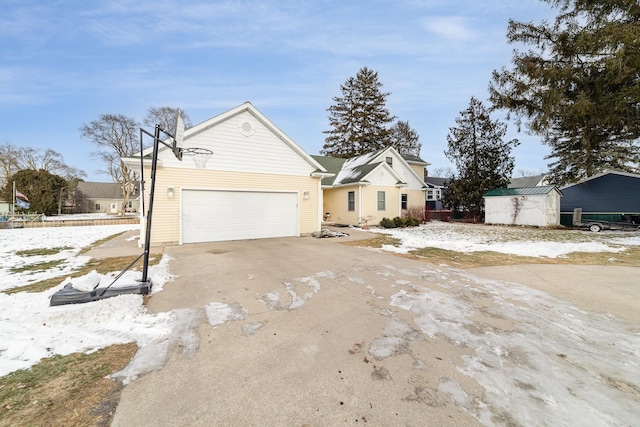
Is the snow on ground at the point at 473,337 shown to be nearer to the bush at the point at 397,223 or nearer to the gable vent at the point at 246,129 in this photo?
the gable vent at the point at 246,129

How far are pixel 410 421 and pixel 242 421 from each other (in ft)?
3.99

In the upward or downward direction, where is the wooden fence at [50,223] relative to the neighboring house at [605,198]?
downward

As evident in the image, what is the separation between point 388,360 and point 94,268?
7386mm

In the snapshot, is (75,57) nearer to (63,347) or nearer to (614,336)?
(63,347)

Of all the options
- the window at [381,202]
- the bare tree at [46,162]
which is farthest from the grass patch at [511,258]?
the bare tree at [46,162]

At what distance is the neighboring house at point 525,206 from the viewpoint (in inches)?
687

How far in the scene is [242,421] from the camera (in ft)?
6.30

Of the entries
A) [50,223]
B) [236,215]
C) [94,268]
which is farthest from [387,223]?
[50,223]

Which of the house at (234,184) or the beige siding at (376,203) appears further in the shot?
the beige siding at (376,203)

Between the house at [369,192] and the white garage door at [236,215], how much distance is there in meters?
6.51

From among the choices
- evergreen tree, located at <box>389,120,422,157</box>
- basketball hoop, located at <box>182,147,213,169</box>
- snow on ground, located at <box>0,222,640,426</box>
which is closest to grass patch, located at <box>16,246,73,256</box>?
snow on ground, located at <box>0,222,640,426</box>

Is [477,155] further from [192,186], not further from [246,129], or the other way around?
[192,186]

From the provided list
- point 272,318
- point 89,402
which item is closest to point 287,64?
point 272,318

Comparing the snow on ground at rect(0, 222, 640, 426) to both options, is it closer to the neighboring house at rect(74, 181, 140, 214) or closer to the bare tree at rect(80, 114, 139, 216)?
the bare tree at rect(80, 114, 139, 216)
